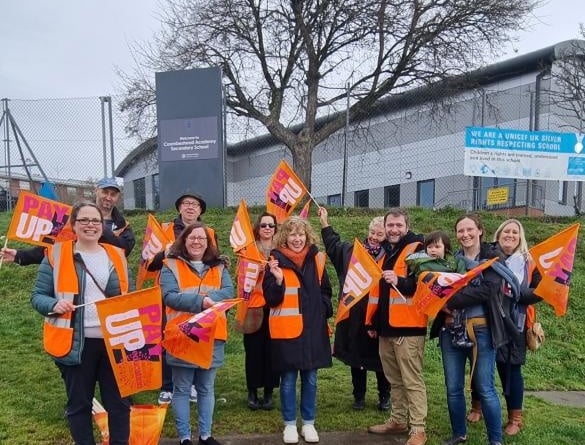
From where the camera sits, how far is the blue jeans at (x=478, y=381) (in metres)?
4.03

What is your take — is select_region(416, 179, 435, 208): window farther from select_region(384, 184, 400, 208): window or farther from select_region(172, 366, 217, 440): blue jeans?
select_region(172, 366, 217, 440): blue jeans

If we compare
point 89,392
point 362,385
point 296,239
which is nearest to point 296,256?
point 296,239

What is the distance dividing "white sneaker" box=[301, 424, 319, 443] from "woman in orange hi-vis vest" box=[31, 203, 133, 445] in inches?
54.0

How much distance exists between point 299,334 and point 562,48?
54.5 ft

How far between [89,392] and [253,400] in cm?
178

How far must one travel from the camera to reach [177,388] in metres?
4.02

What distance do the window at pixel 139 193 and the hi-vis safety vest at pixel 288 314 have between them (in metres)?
16.2

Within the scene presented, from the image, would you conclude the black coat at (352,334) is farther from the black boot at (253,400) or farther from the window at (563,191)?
the window at (563,191)

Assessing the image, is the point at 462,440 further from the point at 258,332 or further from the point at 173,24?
the point at 173,24

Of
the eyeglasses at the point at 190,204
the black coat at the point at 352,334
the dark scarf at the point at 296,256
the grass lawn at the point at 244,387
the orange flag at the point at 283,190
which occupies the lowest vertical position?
the grass lawn at the point at 244,387

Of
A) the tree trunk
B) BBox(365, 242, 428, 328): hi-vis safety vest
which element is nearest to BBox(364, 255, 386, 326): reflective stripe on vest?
BBox(365, 242, 428, 328): hi-vis safety vest

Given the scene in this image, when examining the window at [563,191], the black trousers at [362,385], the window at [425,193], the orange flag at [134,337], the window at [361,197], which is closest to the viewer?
the orange flag at [134,337]

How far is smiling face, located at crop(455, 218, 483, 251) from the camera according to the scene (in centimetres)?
423

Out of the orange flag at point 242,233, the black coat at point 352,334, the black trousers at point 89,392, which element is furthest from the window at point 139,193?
the black trousers at point 89,392
